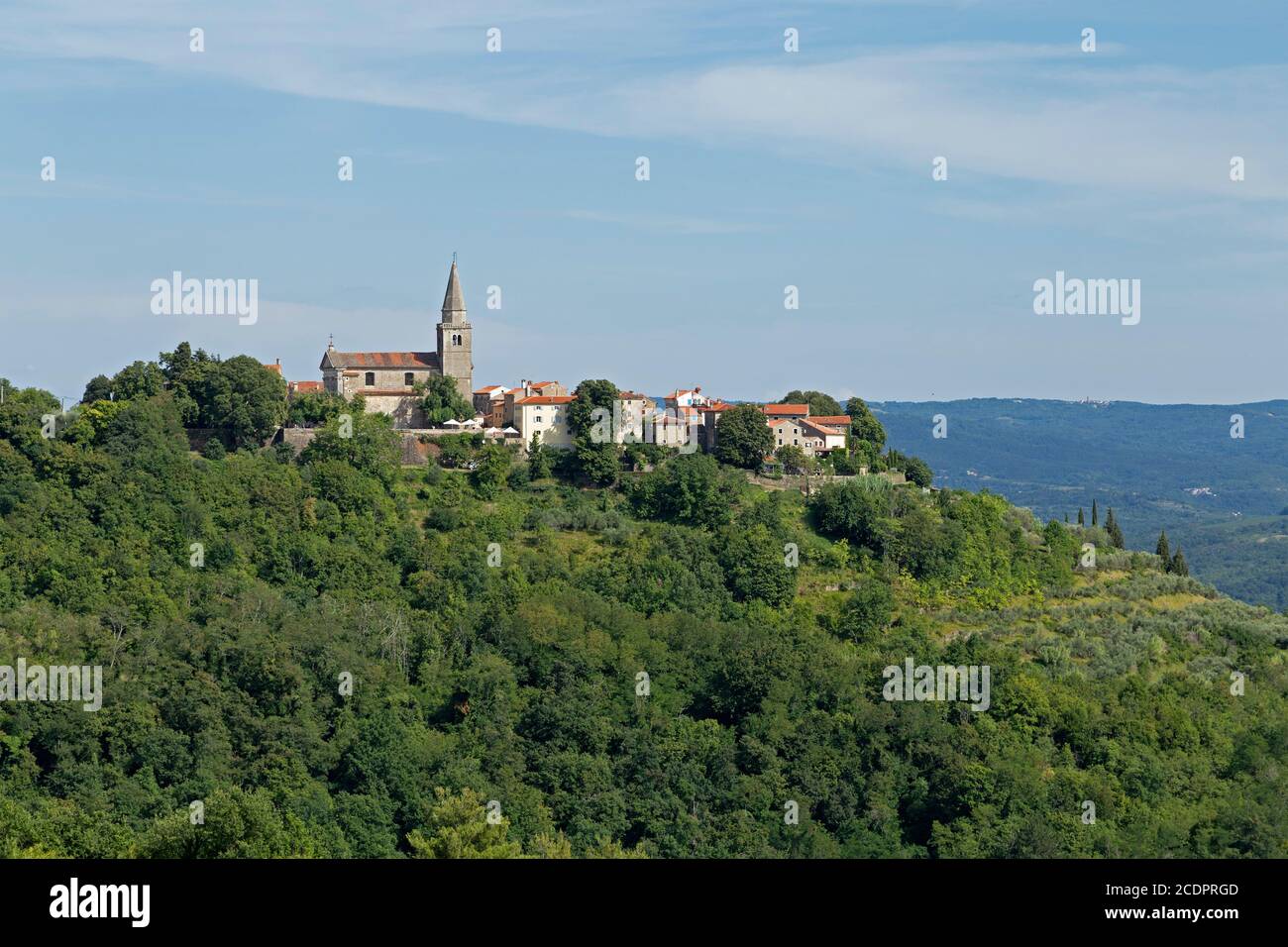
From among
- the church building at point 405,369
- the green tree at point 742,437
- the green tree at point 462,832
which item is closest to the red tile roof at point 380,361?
the church building at point 405,369

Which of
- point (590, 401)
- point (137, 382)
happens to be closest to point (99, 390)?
point (137, 382)

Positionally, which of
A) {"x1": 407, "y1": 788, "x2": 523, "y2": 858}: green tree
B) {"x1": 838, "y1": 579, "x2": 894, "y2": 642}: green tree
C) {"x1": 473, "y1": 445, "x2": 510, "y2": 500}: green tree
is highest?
{"x1": 473, "y1": 445, "x2": 510, "y2": 500}: green tree

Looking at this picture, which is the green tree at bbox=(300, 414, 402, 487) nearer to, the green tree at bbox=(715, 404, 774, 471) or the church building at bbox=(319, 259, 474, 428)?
the church building at bbox=(319, 259, 474, 428)

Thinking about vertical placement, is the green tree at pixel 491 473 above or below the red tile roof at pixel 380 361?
below

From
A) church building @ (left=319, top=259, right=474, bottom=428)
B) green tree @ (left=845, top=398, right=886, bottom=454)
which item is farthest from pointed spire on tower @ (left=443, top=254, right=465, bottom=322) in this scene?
green tree @ (left=845, top=398, right=886, bottom=454)

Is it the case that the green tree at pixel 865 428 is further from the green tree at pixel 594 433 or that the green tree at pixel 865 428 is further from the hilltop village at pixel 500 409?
the green tree at pixel 594 433
